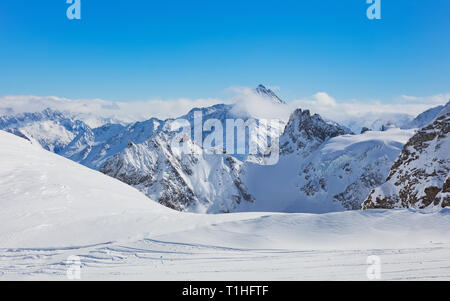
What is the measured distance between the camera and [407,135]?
15088 cm

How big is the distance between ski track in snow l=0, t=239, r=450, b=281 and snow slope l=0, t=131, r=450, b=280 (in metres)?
0.03

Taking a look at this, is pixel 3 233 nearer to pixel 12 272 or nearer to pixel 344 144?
pixel 12 272

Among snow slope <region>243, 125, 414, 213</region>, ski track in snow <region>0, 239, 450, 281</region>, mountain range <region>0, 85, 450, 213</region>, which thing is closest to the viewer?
ski track in snow <region>0, 239, 450, 281</region>

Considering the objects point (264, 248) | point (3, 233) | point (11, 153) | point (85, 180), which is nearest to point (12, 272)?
point (3, 233)

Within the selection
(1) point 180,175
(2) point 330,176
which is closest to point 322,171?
(2) point 330,176

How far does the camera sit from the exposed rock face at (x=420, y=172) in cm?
3591

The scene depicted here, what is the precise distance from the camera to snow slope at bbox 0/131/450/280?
359 inches

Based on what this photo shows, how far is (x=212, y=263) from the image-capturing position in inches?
402

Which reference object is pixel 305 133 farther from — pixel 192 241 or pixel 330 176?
pixel 192 241

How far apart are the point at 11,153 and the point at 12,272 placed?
18.1 meters

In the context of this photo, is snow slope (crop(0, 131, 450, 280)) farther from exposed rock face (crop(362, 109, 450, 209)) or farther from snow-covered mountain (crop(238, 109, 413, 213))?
snow-covered mountain (crop(238, 109, 413, 213))

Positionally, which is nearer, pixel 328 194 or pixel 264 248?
pixel 264 248

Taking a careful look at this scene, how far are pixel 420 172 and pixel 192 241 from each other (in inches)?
1508

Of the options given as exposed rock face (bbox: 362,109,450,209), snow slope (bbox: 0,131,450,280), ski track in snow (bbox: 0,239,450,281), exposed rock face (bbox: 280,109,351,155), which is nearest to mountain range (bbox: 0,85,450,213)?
exposed rock face (bbox: 280,109,351,155)
